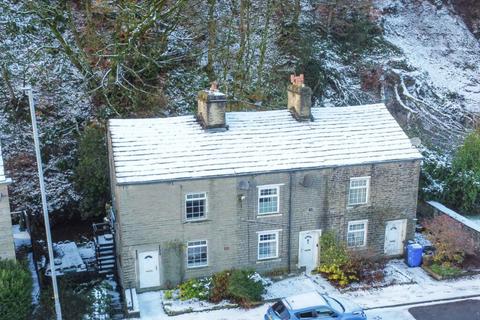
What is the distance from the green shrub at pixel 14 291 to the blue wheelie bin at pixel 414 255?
627 inches

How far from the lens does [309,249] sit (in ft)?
78.8

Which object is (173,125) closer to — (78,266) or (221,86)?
(78,266)

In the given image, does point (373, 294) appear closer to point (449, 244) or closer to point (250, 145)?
point (449, 244)

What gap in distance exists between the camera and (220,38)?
133ft

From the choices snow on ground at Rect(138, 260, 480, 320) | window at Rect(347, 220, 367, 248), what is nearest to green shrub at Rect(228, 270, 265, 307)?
snow on ground at Rect(138, 260, 480, 320)

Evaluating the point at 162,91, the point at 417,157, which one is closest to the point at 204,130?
the point at 417,157

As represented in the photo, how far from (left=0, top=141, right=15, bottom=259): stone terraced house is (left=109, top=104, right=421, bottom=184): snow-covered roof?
3.98 meters

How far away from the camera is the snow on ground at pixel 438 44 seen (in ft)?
159

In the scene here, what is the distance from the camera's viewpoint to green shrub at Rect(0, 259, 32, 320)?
719 inches

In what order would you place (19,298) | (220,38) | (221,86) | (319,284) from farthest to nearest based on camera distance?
(220,38) < (221,86) < (319,284) < (19,298)

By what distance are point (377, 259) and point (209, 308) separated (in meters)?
8.52

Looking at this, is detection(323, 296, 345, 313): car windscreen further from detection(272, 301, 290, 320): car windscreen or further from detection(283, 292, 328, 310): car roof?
detection(272, 301, 290, 320): car windscreen

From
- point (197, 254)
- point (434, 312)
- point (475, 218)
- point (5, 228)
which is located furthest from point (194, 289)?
point (475, 218)

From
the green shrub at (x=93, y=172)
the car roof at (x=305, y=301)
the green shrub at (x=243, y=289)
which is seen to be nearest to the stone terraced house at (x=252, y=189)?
the green shrub at (x=243, y=289)
